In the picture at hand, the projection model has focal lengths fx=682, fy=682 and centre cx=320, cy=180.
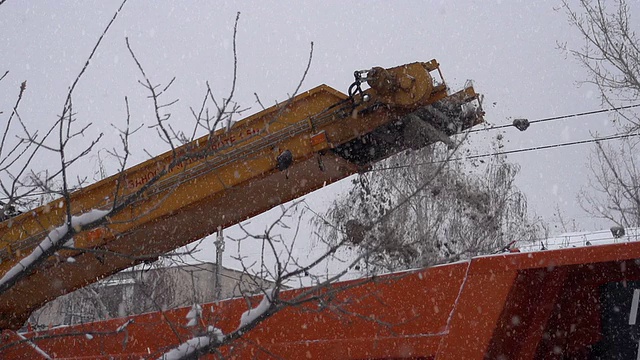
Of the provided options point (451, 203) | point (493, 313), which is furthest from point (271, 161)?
point (451, 203)

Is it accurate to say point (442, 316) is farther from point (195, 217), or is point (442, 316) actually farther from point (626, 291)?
point (195, 217)

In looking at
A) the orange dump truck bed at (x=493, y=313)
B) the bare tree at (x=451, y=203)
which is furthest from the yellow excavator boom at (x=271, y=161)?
the bare tree at (x=451, y=203)

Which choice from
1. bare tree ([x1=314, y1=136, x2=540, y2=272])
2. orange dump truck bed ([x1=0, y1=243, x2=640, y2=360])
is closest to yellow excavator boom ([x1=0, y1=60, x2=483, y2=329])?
orange dump truck bed ([x1=0, y1=243, x2=640, y2=360])

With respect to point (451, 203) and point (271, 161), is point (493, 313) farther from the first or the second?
point (451, 203)

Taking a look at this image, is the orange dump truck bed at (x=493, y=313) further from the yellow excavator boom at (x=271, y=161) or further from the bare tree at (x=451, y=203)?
the bare tree at (x=451, y=203)

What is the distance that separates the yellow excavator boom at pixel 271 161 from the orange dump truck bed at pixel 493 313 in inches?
42.5

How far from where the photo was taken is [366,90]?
4.62 m

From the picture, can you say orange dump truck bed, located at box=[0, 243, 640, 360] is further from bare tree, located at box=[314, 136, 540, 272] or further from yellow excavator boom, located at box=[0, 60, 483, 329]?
bare tree, located at box=[314, 136, 540, 272]

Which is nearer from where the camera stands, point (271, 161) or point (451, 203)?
point (271, 161)

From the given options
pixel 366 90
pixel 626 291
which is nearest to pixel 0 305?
pixel 366 90

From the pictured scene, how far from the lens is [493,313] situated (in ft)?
10.6

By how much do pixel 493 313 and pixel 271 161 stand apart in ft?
6.46

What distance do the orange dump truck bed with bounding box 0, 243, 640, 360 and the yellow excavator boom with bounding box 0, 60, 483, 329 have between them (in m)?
1.08

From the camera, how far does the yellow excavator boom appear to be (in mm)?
4551
